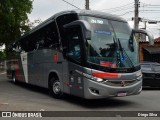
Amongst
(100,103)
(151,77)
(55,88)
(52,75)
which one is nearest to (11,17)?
(52,75)

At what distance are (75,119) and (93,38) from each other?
3.26 metres

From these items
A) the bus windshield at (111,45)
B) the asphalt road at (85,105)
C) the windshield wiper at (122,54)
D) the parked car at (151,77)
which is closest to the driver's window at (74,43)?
the bus windshield at (111,45)

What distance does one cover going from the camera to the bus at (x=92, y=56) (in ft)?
36.2

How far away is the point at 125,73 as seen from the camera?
11398 mm

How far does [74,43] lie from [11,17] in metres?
10.7

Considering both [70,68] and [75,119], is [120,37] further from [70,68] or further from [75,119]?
[75,119]

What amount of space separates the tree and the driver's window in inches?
340

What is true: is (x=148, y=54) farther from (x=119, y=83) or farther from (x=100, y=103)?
(x=119, y=83)

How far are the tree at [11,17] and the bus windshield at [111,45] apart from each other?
9422mm

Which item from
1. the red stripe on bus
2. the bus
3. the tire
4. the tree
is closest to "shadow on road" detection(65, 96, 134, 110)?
the tire

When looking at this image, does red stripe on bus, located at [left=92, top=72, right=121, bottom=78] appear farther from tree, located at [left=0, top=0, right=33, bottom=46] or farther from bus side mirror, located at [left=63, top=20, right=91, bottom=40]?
tree, located at [left=0, top=0, right=33, bottom=46]

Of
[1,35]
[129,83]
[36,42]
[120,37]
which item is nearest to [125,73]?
[129,83]

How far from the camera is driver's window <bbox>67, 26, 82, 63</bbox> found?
453 inches

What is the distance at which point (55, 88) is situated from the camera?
1369 cm
